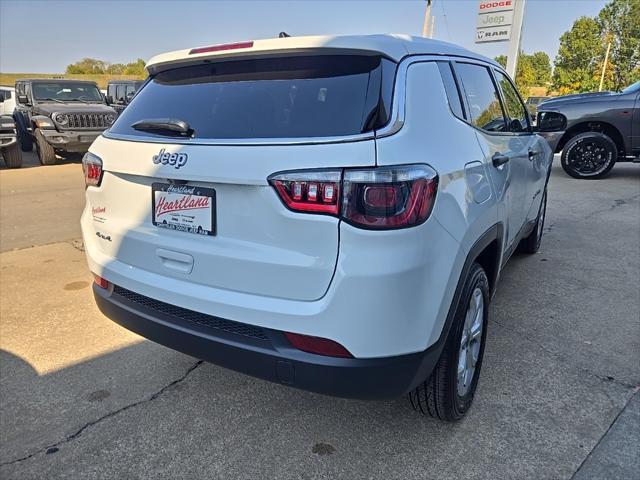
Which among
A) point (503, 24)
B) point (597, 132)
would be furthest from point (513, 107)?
point (503, 24)

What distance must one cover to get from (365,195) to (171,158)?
2.82 feet

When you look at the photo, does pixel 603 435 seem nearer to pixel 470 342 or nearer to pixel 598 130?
pixel 470 342

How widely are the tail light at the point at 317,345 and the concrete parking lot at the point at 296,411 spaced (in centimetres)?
68

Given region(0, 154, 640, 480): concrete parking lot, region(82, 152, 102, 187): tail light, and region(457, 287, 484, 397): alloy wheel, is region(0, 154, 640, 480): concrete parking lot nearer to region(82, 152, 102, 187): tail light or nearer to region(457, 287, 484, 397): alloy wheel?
region(457, 287, 484, 397): alloy wheel

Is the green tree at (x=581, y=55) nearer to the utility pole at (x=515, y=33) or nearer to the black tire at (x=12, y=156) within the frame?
the utility pole at (x=515, y=33)

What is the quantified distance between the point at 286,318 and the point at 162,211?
744 mm

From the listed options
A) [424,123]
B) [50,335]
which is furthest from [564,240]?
[50,335]

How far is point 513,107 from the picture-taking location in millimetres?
3650

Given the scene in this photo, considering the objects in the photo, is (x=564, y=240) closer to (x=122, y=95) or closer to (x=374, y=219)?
(x=374, y=219)

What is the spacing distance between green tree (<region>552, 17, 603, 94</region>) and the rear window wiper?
49.5m

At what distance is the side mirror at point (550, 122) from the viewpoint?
13.6ft

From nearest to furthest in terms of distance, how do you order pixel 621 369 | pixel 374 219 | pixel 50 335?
1. pixel 374 219
2. pixel 621 369
3. pixel 50 335

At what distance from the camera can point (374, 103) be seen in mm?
1812

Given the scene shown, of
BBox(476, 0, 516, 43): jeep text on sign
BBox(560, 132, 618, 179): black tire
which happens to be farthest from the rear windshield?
BBox(476, 0, 516, 43): jeep text on sign
